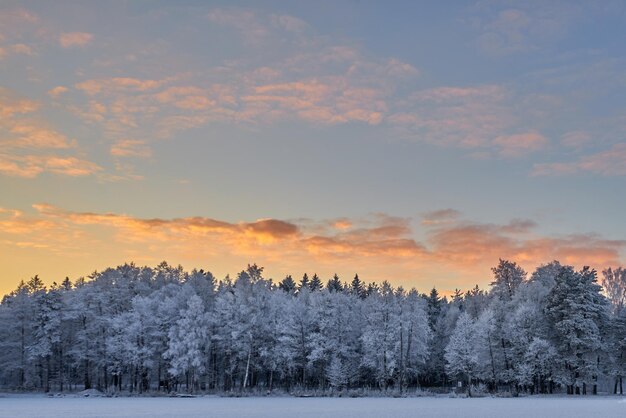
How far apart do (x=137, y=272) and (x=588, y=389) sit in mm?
88677

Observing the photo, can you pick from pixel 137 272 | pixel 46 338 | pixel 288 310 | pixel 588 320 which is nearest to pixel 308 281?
pixel 137 272

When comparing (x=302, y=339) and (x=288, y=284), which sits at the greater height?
(x=288, y=284)

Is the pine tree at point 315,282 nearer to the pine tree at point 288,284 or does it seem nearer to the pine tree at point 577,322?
the pine tree at point 288,284

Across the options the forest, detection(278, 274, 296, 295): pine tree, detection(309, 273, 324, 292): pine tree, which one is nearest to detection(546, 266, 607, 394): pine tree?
the forest

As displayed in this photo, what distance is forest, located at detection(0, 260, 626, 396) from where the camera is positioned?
8719cm

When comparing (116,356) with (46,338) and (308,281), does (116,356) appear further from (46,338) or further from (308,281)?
(308,281)

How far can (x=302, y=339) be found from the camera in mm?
101000

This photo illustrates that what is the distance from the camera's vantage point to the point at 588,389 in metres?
103

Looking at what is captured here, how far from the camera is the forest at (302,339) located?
87188 mm

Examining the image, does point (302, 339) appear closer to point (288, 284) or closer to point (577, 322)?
point (577, 322)

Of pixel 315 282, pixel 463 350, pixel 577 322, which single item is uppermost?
pixel 315 282
